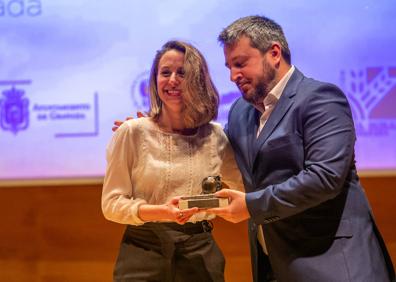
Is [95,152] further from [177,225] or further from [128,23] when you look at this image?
[177,225]

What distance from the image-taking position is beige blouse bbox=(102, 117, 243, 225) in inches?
70.9

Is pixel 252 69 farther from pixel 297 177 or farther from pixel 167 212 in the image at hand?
pixel 167 212

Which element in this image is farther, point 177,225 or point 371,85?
point 371,85

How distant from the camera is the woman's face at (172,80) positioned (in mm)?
1874

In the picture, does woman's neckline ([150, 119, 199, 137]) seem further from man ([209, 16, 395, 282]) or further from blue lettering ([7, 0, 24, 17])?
blue lettering ([7, 0, 24, 17])

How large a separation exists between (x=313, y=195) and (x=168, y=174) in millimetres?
516

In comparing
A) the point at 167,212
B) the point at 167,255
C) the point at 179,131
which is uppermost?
the point at 179,131

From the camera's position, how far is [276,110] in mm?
1673

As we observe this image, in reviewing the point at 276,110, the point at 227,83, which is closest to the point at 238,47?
the point at 276,110

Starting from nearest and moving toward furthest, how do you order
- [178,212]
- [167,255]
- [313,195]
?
[313,195]
[178,212]
[167,255]

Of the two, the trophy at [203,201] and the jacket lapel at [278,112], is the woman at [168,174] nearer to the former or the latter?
the trophy at [203,201]

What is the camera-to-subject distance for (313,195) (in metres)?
1.52

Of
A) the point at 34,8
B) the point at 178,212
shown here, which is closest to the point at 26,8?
the point at 34,8

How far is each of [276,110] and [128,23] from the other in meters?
1.46
